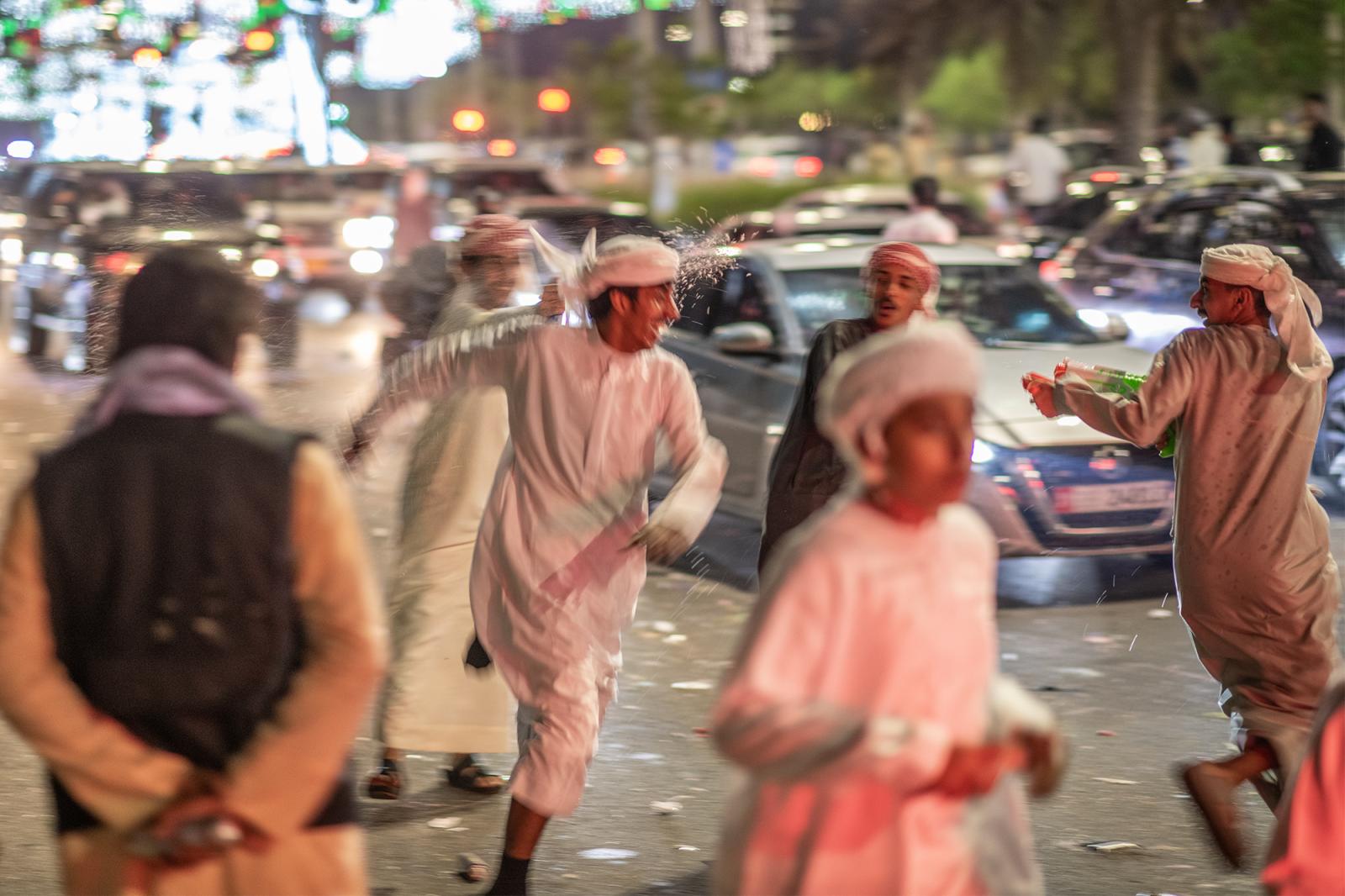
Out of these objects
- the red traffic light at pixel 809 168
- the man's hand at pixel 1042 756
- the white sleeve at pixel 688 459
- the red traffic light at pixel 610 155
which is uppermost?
the red traffic light at pixel 610 155

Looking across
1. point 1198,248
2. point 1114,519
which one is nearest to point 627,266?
point 1114,519

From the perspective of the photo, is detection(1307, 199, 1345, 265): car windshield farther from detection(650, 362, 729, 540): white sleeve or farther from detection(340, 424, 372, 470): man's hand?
detection(340, 424, 372, 470): man's hand

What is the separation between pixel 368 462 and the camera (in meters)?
5.75

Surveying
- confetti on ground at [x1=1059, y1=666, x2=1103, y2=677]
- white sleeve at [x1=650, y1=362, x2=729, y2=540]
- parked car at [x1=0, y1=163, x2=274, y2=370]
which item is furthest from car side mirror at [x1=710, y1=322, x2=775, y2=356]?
parked car at [x1=0, y1=163, x2=274, y2=370]

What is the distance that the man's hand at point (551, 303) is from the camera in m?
6.33

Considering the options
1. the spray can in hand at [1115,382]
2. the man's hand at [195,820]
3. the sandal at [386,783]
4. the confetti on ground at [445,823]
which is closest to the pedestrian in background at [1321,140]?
the spray can in hand at [1115,382]

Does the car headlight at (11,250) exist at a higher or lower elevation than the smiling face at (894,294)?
higher

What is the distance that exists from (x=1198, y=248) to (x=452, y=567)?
8.43 m

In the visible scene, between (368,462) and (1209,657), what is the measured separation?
2.56m

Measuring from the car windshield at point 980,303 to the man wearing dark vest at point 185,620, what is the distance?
702cm

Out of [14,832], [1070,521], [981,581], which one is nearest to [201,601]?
[981,581]

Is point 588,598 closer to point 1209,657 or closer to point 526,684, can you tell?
point 526,684

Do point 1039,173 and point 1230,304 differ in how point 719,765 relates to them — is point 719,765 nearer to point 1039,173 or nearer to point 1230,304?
point 1230,304

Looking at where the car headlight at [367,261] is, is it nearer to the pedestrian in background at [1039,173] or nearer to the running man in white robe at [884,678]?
the pedestrian in background at [1039,173]
